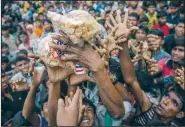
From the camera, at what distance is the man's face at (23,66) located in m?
3.82

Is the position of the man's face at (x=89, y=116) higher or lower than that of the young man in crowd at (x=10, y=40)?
lower

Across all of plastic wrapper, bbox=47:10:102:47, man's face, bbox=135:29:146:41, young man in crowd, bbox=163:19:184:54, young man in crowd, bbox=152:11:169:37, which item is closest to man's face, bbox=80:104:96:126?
plastic wrapper, bbox=47:10:102:47

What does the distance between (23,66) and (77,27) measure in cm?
240

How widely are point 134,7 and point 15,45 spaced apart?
7.25ft

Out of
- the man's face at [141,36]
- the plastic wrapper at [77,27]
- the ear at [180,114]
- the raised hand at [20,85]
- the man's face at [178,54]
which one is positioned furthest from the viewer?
the man's face at [141,36]

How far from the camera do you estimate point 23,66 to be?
152 inches

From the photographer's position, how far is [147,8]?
6758 mm

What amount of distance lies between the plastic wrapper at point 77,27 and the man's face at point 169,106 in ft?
3.60

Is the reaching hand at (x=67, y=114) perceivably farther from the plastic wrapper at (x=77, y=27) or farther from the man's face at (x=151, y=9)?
the man's face at (x=151, y=9)

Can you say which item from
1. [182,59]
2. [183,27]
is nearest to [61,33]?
[182,59]

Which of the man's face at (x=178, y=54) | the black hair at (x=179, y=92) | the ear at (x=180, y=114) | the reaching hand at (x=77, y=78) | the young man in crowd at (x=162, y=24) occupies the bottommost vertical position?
the ear at (x=180, y=114)

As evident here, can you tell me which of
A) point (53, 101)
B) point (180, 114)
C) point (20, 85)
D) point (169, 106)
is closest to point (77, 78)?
point (53, 101)

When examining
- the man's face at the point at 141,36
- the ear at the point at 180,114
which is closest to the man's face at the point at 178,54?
the man's face at the point at 141,36

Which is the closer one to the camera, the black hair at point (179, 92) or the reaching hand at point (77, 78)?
the reaching hand at point (77, 78)
